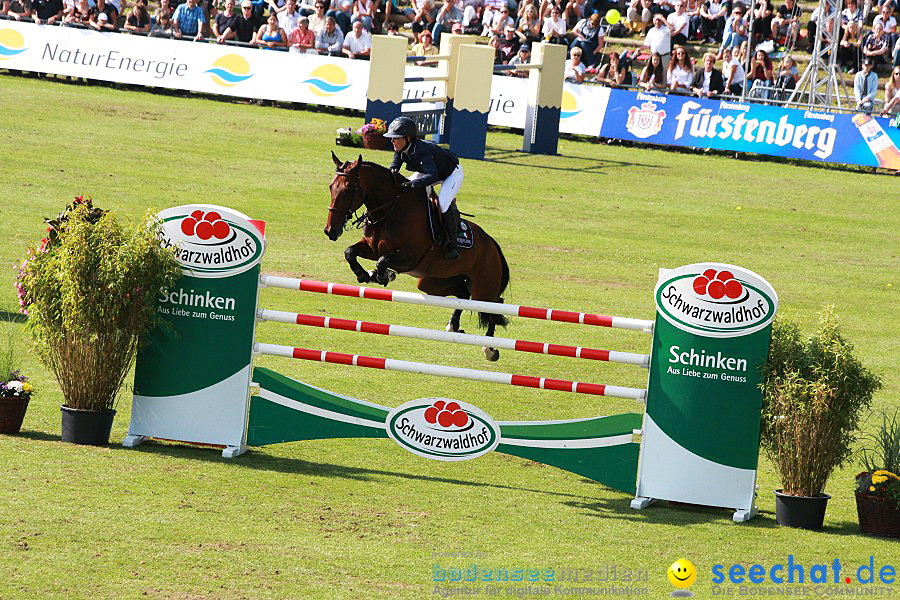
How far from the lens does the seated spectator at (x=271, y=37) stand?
28609 mm

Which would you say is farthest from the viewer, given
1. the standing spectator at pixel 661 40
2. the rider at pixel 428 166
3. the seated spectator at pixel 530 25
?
the seated spectator at pixel 530 25

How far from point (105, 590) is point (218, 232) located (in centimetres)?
323

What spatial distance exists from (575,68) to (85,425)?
2036 centimetres

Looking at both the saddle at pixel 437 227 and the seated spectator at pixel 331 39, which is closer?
the saddle at pixel 437 227

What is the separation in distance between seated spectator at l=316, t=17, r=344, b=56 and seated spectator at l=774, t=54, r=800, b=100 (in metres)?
9.72

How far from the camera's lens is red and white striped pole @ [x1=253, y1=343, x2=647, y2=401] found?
8.39m

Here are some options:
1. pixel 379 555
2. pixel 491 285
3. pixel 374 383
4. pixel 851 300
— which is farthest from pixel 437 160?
pixel 851 300

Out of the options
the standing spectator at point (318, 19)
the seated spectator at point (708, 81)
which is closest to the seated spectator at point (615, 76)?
the seated spectator at point (708, 81)

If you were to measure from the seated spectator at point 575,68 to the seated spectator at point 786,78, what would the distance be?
4.27m

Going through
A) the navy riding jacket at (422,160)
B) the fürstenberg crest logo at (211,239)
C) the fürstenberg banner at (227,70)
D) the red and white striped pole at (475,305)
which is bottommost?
the fürstenberg banner at (227,70)

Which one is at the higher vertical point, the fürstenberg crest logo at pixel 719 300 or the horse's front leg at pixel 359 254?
the fürstenberg crest logo at pixel 719 300

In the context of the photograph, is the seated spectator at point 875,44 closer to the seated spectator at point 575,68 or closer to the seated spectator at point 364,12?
the seated spectator at point 575,68

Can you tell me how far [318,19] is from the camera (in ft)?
96.1

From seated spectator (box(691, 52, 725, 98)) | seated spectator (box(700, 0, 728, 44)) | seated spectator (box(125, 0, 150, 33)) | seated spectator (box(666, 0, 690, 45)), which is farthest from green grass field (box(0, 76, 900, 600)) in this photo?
seated spectator (box(700, 0, 728, 44))
